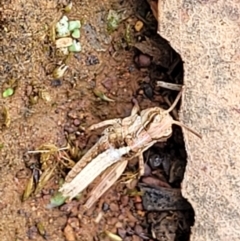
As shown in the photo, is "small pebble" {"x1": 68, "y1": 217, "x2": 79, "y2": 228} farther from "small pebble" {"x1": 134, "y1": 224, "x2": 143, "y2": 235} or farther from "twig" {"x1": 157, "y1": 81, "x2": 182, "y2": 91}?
"twig" {"x1": 157, "y1": 81, "x2": 182, "y2": 91}

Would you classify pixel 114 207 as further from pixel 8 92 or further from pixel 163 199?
pixel 8 92

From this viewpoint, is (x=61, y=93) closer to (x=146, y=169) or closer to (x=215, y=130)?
(x=146, y=169)

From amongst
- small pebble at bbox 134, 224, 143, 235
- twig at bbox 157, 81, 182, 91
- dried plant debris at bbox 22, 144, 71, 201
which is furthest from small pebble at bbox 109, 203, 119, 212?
twig at bbox 157, 81, 182, 91

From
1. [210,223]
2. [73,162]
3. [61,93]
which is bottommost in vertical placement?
[210,223]

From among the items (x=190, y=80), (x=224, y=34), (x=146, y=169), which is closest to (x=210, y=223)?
(x=146, y=169)

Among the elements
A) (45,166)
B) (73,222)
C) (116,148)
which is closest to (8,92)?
(45,166)

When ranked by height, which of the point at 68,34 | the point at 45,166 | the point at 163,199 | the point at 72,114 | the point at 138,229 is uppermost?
the point at 68,34

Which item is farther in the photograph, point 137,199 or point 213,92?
point 137,199
